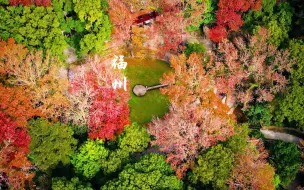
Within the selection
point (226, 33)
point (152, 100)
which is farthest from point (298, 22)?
point (152, 100)

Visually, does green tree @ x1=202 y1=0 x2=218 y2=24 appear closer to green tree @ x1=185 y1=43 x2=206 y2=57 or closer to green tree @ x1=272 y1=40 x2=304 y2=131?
green tree @ x1=185 y1=43 x2=206 y2=57

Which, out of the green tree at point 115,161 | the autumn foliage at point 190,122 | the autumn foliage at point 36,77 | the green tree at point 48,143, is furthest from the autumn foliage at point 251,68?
the green tree at point 48,143

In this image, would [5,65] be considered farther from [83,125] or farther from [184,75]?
[184,75]

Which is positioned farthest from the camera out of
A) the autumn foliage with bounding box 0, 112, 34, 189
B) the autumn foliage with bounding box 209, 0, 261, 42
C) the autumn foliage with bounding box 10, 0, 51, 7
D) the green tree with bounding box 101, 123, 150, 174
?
the autumn foliage with bounding box 209, 0, 261, 42

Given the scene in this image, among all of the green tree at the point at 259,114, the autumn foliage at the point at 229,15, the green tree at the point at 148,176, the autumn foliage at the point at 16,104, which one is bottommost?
the green tree at the point at 148,176

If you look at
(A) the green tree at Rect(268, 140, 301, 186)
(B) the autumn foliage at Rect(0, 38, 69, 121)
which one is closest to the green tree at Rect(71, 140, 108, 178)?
(B) the autumn foliage at Rect(0, 38, 69, 121)

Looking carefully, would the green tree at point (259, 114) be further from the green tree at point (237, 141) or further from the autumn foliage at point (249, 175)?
the autumn foliage at point (249, 175)
